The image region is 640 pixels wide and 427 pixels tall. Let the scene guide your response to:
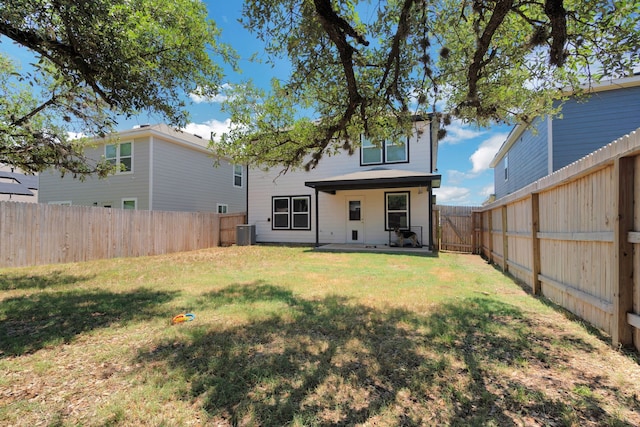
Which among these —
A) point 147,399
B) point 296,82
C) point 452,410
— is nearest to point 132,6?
point 296,82

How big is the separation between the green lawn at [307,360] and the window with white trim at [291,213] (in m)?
9.51

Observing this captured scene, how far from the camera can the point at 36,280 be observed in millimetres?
6457

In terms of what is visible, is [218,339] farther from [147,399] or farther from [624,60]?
[624,60]

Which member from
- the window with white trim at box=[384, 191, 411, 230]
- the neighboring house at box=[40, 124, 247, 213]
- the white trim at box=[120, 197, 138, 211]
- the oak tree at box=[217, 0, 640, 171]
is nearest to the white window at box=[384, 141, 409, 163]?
the window with white trim at box=[384, 191, 411, 230]

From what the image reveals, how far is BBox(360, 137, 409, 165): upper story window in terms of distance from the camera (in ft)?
43.3

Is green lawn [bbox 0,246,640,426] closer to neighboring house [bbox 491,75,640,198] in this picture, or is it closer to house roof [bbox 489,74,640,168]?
house roof [bbox 489,74,640,168]

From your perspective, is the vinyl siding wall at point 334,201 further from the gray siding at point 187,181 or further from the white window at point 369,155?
the gray siding at point 187,181

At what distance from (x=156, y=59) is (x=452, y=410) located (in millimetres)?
6282

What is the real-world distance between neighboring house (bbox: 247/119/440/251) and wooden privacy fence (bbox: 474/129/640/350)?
6.17 m

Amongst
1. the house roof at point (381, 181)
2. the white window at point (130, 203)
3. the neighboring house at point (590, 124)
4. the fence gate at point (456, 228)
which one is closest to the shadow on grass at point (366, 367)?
the neighboring house at point (590, 124)

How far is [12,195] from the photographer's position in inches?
689

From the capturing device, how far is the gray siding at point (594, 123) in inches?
337

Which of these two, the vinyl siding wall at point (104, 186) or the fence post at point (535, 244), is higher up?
the vinyl siding wall at point (104, 186)

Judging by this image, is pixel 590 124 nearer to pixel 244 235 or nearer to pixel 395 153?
pixel 395 153
